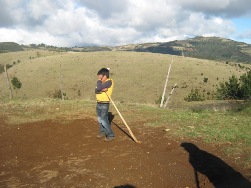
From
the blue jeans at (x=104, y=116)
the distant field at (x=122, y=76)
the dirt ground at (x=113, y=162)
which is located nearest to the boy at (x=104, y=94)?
the blue jeans at (x=104, y=116)

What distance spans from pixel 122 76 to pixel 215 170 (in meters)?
47.3

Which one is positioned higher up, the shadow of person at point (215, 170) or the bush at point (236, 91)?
the shadow of person at point (215, 170)

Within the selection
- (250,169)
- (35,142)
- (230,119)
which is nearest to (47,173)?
(35,142)

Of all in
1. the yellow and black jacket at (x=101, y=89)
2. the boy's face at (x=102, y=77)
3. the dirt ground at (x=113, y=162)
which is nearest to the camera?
the dirt ground at (x=113, y=162)

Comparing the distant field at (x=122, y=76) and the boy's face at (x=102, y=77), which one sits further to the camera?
the distant field at (x=122, y=76)

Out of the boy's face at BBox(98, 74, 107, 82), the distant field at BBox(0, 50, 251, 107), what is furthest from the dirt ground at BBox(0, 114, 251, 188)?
the distant field at BBox(0, 50, 251, 107)

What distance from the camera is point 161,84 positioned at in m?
50.0

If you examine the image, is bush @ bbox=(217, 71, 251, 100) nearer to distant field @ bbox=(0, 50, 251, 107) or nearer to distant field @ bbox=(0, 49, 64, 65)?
distant field @ bbox=(0, 50, 251, 107)

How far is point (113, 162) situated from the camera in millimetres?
8312

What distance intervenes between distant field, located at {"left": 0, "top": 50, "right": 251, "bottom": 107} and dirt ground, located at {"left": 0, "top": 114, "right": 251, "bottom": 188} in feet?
104

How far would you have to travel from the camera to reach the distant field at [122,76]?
47250mm

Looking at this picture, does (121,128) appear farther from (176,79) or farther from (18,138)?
(176,79)

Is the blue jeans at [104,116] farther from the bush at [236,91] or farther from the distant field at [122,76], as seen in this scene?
the distant field at [122,76]

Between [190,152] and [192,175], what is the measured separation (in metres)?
1.65
